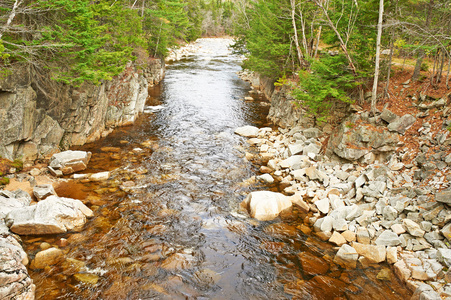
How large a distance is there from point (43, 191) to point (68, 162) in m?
2.65

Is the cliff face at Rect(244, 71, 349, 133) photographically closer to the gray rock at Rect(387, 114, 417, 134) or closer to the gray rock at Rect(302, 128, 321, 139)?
the gray rock at Rect(302, 128, 321, 139)

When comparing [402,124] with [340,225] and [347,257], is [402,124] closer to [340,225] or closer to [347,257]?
[340,225]

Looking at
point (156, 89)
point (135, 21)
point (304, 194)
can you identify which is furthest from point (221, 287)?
point (156, 89)

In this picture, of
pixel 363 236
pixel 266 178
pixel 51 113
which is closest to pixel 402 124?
pixel 363 236

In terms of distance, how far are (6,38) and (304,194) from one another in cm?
1232

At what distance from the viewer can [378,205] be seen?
933 cm

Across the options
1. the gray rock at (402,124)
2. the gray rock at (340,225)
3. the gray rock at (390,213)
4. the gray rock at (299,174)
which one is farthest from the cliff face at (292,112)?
the gray rock at (340,225)

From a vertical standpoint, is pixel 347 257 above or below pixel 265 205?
below

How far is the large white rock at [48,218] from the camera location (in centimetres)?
792

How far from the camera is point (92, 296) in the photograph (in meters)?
6.37

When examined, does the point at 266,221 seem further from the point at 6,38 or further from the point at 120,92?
the point at 120,92

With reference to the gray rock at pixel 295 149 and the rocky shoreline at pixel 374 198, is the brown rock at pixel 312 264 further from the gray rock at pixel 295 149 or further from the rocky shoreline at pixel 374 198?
the gray rock at pixel 295 149

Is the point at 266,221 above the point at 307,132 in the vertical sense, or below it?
below

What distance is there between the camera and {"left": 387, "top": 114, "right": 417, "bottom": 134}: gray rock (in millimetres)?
11391
